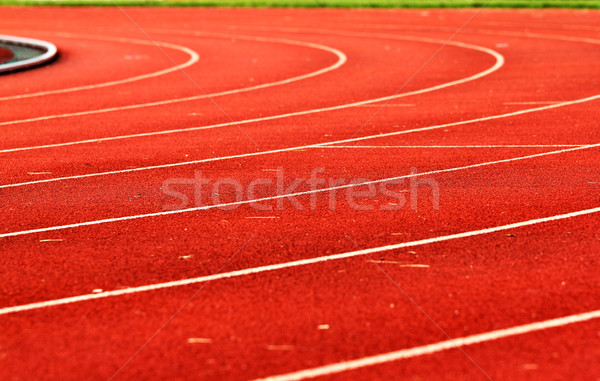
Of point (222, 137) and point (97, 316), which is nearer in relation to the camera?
point (97, 316)

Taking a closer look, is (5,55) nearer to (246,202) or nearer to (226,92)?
(226,92)

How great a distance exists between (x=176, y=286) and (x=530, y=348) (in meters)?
2.19

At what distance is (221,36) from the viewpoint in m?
21.3

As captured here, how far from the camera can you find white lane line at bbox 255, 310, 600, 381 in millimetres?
3978

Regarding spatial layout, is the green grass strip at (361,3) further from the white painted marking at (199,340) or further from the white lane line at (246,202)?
A: the white painted marking at (199,340)

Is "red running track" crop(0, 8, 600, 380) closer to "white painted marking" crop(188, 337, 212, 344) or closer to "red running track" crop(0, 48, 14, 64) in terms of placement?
"white painted marking" crop(188, 337, 212, 344)

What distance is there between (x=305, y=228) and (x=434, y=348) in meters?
2.11

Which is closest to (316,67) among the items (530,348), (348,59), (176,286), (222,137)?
(348,59)

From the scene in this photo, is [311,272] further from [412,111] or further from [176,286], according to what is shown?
[412,111]

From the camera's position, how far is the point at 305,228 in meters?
6.15

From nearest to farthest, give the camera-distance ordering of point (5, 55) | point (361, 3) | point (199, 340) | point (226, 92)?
point (199, 340) → point (226, 92) → point (5, 55) → point (361, 3)

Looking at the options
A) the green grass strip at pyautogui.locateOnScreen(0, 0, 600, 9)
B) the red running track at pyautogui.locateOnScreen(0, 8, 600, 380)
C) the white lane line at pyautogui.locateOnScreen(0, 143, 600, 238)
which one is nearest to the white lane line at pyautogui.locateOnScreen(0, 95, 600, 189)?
the red running track at pyautogui.locateOnScreen(0, 8, 600, 380)

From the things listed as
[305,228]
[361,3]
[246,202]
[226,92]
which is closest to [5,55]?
[226,92]

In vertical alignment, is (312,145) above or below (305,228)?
below
